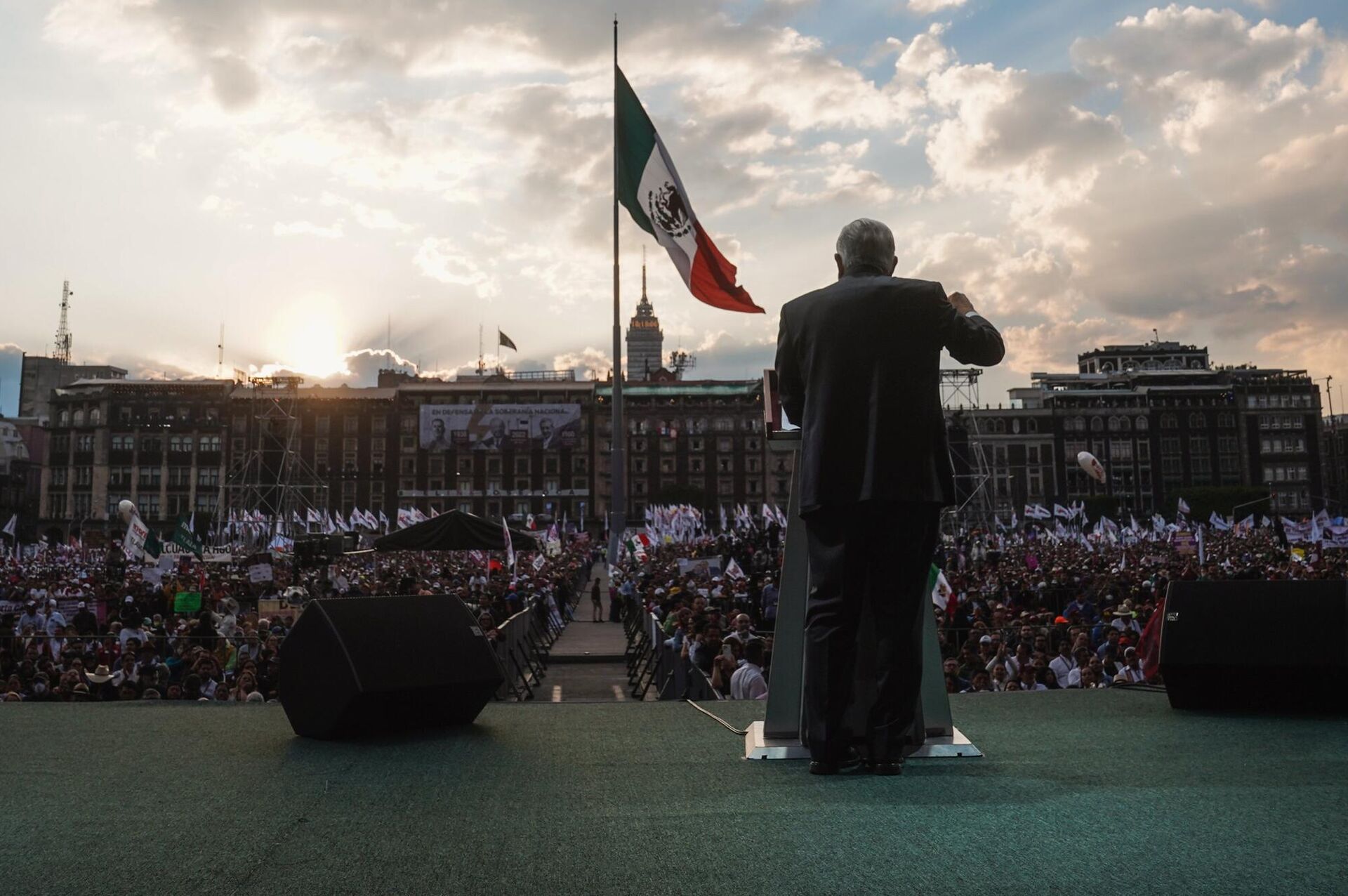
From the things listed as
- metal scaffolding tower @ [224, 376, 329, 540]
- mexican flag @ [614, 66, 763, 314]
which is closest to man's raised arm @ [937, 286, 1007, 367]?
mexican flag @ [614, 66, 763, 314]

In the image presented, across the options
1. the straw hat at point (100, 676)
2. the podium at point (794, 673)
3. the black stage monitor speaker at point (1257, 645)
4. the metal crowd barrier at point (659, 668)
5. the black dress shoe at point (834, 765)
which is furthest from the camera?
the straw hat at point (100, 676)

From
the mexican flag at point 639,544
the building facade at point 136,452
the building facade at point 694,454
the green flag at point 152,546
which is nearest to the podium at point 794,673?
the green flag at point 152,546

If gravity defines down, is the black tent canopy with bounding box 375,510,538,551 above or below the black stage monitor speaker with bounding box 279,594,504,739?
above

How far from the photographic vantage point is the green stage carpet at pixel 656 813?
7.29 feet

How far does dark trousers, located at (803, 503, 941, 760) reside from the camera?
3.45 metres

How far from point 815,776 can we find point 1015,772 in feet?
2.22

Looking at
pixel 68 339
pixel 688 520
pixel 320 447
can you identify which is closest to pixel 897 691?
pixel 688 520

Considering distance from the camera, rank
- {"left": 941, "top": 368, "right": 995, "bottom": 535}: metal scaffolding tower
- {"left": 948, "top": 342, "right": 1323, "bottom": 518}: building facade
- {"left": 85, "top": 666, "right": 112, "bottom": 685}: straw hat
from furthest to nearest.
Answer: {"left": 948, "top": 342, "right": 1323, "bottom": 518}: building facade < {"left": 941, "top": 368, "right": 995, "bottom": 535}: metal scaffolding tower < {"left": 85, "top": 666, "right": 112, "bottom": 685}: straw hat

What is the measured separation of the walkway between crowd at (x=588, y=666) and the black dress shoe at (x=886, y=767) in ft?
25.8

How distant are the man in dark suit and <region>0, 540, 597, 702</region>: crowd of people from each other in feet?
6.06

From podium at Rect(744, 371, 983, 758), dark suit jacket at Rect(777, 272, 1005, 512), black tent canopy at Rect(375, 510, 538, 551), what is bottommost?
podium at Rect(744, 371, 983, 758)

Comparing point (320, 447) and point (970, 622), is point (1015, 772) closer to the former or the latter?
point (970, 622)

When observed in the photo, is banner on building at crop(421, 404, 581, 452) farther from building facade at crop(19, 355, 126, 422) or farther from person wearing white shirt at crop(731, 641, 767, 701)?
person wearing white shirt at crop(731, 641, 767, 701)

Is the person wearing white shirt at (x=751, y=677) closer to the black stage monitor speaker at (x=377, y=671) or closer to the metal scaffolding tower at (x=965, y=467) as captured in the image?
the black stage monitor speaker at (x=377, y=671)
